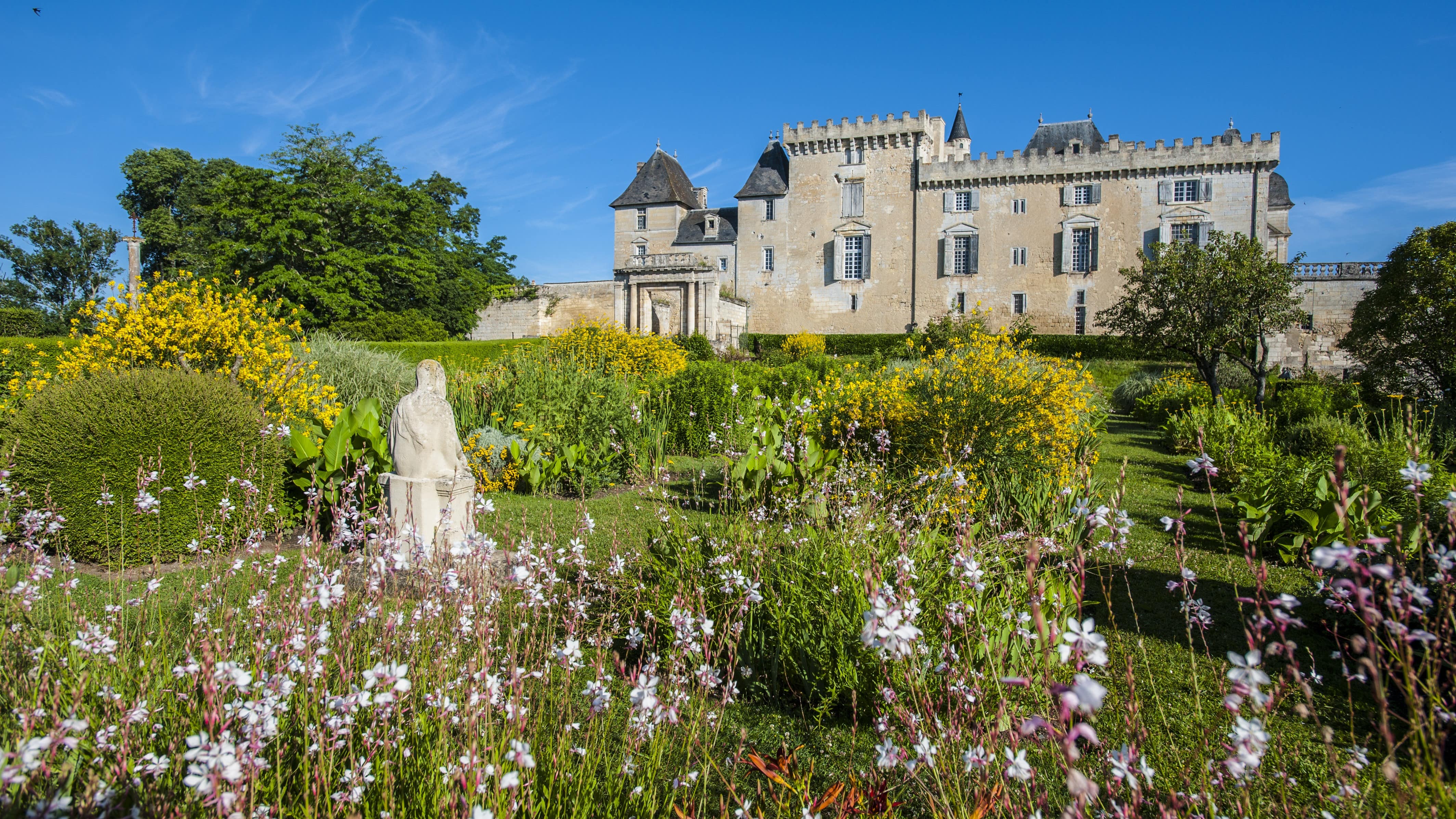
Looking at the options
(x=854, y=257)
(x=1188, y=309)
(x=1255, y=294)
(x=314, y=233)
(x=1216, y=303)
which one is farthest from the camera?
(x=854, y=257)

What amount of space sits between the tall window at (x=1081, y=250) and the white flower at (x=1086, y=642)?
36.9m

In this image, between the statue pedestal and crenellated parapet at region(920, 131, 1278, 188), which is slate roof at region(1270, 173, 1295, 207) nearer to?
crenellated parapet at region(920, 131, 1278, 188)

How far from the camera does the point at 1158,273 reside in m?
17.9

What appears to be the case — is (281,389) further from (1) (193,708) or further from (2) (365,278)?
(2) (365,278)

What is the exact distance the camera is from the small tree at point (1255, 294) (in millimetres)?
16000

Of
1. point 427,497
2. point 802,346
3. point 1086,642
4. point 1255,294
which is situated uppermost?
point 1255,294

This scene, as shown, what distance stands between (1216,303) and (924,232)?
2023 centimetres

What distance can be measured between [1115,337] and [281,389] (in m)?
30.5

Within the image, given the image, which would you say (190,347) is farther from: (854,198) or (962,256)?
(962,256)

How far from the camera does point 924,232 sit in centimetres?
3559

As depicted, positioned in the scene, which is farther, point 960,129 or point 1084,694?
point 960,129

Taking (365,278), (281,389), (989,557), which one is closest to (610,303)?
(365,278)

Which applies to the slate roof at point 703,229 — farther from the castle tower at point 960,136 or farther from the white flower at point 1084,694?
the white flower at point 1084,694

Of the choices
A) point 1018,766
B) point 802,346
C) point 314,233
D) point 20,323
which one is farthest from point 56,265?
point 1018,766
